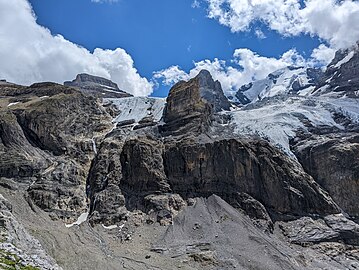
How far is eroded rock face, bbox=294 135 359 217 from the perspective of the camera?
114375mm

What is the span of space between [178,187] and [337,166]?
4479cm

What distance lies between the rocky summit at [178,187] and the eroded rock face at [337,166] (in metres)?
0.29

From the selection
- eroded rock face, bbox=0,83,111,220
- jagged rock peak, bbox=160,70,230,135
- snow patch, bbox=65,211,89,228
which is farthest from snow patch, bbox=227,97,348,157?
snow patch, bbox=65,211,89,228

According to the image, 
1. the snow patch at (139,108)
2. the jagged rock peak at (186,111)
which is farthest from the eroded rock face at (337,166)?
the snow patch at (139,108)

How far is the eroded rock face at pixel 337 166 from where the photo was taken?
114 meters

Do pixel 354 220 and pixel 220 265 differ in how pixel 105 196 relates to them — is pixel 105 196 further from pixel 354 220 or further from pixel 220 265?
pixel 354 220

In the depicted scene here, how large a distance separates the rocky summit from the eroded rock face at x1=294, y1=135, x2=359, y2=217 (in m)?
0.29

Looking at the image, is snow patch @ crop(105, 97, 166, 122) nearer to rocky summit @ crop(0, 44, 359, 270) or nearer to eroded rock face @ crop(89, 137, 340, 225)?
rocky summit @ crop(0, 44, 359, 270)

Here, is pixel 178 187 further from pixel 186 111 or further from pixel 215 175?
pixel 186 111

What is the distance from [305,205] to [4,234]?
8077 centimetres

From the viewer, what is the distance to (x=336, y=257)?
93.2 metres

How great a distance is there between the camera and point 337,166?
11988 cm

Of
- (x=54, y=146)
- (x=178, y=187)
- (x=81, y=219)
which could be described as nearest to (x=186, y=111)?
(x=178, y=187)

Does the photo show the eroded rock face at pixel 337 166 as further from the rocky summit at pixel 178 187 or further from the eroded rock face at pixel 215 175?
the eroded rock face at pixel 215 175
